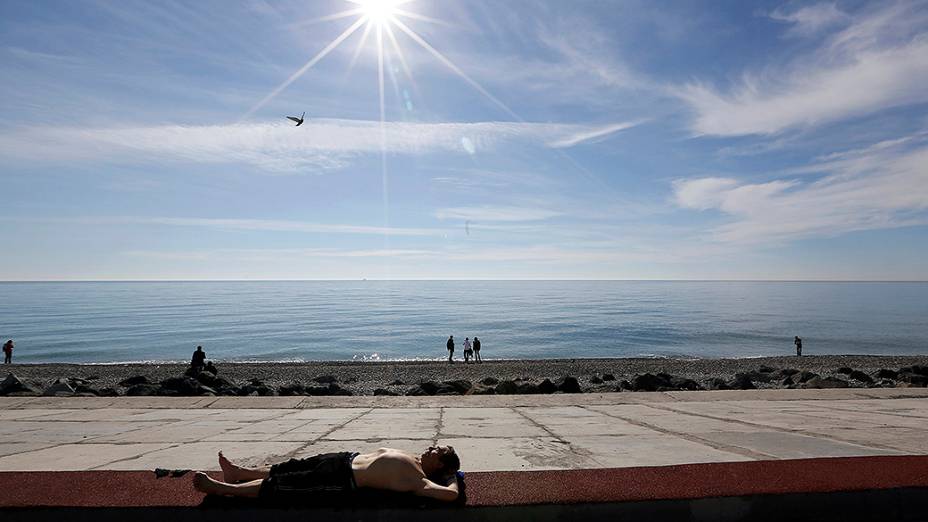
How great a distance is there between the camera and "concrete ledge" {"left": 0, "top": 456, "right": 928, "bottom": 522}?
3.79 m

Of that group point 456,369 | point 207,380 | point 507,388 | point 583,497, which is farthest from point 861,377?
point 207,380

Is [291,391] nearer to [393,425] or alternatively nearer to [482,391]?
[482,391]

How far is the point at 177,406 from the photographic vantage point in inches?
407

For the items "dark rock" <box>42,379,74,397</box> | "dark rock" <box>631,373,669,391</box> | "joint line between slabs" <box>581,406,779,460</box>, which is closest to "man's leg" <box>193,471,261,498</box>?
"joint line between slabs" <box>581,406,779,460</box>

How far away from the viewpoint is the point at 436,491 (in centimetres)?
381

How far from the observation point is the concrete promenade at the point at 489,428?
18.7ft

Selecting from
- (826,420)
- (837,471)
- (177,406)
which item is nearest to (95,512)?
(837,471)

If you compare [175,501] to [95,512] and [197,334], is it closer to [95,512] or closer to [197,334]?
[95,512]

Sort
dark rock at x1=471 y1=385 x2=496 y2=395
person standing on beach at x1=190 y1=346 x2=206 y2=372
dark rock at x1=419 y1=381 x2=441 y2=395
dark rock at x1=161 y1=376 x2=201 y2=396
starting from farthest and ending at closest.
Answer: person standing on beach at x1=190 y1=346 x2=206 y2=372, dark rock at x1=419 y1=381 x2=441 y2=395, dark rock at x1=161 y1=376 x2=201 y2=396, dark rock at x1=471 y1=385 x2=496 y2=395

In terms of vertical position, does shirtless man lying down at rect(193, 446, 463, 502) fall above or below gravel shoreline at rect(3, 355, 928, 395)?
above

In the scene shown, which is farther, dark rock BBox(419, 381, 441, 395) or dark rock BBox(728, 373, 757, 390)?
dark rock BBox(728, 373, 757, 390)

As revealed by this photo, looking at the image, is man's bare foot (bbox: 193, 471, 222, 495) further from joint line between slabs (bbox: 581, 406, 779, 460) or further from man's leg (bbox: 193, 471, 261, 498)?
joint line between slabs (bbox: 581, 406, 779, 460)

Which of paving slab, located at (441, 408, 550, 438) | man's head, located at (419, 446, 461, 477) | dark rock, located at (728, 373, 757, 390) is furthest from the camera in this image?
dark rock, located at (728, 373, 757, 390)

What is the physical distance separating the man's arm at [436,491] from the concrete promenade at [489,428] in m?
1.32
